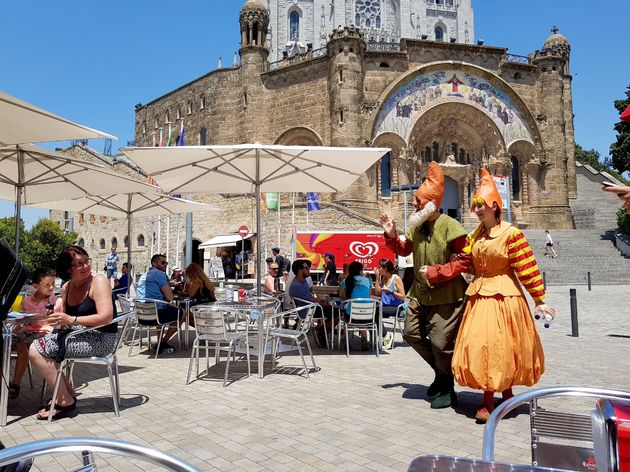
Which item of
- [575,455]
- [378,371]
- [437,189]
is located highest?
[437,189]

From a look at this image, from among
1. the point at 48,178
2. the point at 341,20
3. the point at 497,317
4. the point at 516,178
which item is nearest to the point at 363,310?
the point at 497,317

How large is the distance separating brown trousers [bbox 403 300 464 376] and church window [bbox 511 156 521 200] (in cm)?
2881

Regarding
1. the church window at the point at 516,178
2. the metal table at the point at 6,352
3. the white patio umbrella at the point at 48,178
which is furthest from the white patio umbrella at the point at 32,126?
the church window at the point at 516,178

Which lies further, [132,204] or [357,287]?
[132,204]

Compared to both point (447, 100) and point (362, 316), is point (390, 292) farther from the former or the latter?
point (447, 100)

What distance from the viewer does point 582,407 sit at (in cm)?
458

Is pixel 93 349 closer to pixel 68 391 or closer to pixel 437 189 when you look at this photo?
pixel 68 391

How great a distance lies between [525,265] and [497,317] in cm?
50

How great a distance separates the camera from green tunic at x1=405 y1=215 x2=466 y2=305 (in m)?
4.69

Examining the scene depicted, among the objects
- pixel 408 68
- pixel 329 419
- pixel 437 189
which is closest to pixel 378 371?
pixel 329 419

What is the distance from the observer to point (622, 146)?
1118 inches

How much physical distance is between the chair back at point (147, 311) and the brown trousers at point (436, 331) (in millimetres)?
3909

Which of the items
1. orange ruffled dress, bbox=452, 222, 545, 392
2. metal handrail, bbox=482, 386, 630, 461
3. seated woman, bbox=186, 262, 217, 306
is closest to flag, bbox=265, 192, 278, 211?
seated woman, bbox=186, 262, 217, 306

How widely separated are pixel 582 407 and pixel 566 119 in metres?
32.1
